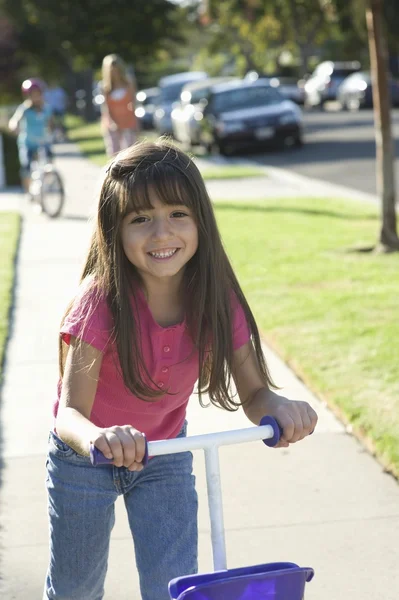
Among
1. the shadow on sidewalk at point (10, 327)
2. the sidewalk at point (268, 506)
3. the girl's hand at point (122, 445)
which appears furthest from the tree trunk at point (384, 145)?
the girl's hand at point (122, 445)

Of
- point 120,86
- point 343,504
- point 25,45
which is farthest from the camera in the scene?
point 25,45

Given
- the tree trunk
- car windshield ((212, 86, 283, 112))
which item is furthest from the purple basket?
car windshield ((212, 86, 283, 112))

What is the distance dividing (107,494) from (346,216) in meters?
10.2

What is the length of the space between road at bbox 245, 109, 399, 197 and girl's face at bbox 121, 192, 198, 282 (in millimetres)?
13287

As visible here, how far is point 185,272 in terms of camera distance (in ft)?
9.39

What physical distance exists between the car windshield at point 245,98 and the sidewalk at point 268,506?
1822 cm

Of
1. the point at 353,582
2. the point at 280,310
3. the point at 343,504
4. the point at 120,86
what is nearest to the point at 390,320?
the point at 280,310

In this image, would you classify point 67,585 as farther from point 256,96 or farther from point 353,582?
point 256,96

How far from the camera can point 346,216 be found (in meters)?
12.7

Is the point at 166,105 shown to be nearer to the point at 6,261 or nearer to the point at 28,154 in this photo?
the point at 28,154

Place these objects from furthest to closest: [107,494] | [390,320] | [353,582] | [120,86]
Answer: [120,86] → [390,320] → [353,582] → [107,494]

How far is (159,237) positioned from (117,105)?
12.5 meters

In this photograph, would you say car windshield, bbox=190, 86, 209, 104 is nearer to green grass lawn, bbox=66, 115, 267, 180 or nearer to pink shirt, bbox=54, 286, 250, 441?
green grass lawn, bbox=66, 115, 267, 180

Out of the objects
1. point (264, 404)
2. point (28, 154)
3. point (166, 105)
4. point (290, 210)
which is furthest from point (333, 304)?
point (166, 105)
